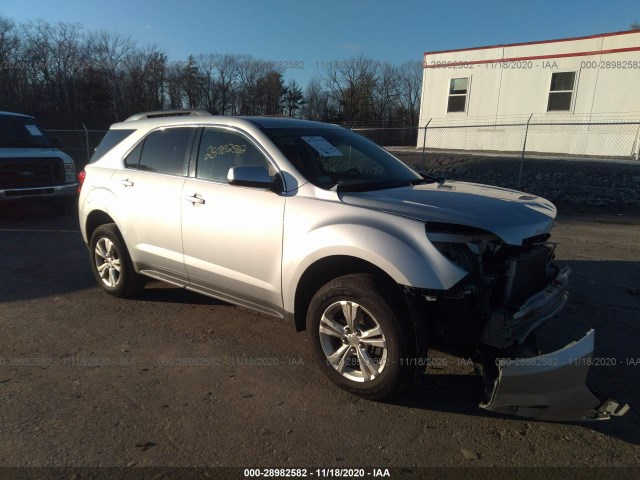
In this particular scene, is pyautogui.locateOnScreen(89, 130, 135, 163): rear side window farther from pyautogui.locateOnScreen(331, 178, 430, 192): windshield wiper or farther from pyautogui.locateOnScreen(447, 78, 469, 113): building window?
pyautogui.locateOnScreen(447, 78, 469, 113): building window

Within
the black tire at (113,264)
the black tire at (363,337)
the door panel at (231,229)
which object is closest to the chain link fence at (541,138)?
the black tire at (113,264)

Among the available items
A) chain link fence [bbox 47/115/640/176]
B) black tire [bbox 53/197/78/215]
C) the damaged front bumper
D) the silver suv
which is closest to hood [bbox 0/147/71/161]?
black tire [bbox 53/197/78/215]

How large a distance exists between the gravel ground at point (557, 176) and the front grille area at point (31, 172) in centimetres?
1142

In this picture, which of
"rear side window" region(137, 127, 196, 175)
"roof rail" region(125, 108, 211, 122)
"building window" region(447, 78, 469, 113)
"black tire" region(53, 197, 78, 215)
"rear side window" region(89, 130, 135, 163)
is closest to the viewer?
"rear side window" region(137, 127, 196, 175)

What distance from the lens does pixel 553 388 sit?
8.40 feet

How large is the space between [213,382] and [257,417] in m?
0.58

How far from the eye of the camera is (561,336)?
407 centimetres

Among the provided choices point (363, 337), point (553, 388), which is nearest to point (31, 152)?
point (363, 337)

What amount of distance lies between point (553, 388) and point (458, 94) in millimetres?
20850

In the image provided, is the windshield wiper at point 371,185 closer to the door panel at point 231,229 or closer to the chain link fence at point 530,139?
the door panel at point 231,229

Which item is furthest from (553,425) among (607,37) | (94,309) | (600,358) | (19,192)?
(607,37)

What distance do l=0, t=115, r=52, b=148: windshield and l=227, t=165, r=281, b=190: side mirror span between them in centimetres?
860

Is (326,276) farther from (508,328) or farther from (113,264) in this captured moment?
(113,264)

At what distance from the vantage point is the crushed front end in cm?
254
